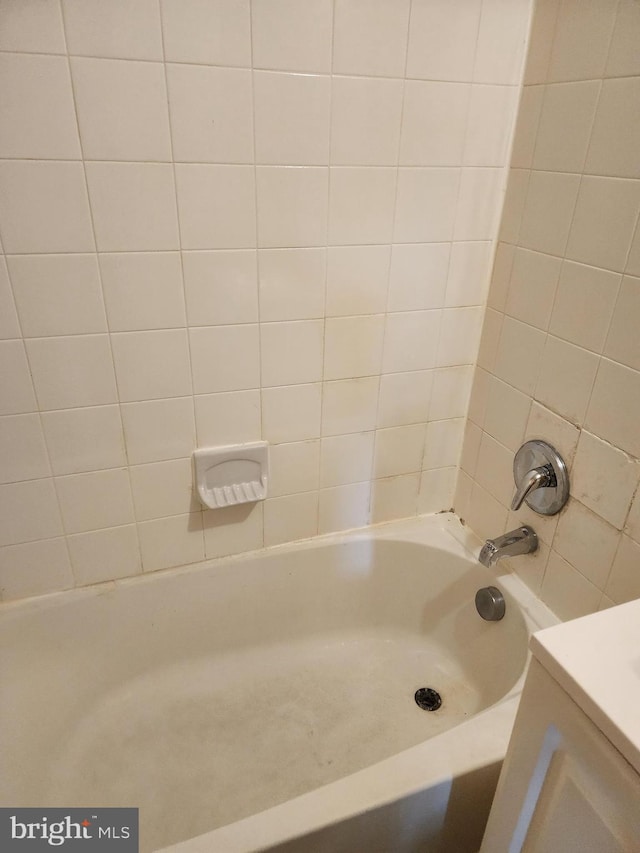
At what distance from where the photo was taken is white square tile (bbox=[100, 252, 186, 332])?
110 cm

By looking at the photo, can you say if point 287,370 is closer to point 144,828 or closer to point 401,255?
point 401,255

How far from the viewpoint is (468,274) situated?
1.38 m

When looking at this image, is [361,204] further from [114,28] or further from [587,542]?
[587,542]

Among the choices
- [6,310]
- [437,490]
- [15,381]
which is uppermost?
[6,310]

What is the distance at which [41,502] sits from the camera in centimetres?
125

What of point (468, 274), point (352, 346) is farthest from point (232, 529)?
point (468, 274)

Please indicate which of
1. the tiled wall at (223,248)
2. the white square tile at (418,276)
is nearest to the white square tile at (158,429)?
the tiled wall at (223,248)

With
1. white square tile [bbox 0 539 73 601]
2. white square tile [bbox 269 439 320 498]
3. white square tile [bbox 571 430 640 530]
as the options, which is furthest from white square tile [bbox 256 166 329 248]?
white square tile [bbox 0 539 73 601]

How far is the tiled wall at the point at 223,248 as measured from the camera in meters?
0.98

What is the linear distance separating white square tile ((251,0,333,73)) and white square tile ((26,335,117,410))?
0.62 meters

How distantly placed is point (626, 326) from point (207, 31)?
0.92m

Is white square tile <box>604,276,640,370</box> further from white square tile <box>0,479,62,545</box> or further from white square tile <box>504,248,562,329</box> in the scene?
white square tile <box>0,479,62,545</box>

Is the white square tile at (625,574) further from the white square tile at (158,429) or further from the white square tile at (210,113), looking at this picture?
the white square tile at (210,113)

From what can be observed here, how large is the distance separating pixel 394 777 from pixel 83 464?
88cm
